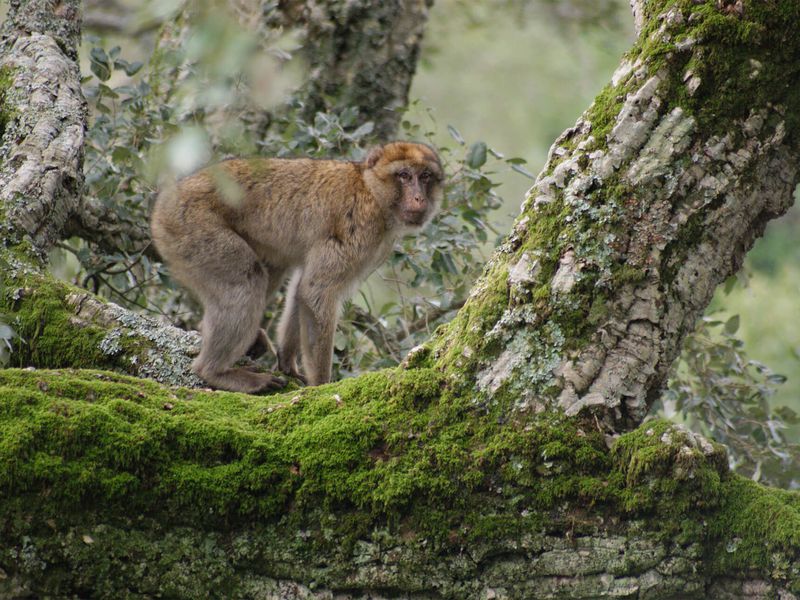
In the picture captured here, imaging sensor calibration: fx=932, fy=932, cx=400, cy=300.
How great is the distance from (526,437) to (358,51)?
5.35 meters

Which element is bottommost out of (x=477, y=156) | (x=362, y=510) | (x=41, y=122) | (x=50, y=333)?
(x=362, y=510)

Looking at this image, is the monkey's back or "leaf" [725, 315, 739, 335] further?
"leaf" [725, 315, 739, 335]

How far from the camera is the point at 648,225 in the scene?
342cm

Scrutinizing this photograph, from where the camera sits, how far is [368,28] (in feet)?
25.6

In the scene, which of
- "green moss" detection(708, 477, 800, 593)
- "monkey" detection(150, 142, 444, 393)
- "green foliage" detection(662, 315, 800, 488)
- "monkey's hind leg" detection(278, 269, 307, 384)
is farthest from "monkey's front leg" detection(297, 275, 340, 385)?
"green moss" detection(708, 477, 800, 593)

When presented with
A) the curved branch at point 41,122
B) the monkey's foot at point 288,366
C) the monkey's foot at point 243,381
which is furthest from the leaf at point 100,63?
the monkey's foot at point 243,381

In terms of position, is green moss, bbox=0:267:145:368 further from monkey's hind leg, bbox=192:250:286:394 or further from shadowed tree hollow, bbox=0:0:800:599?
shadowed tree hollow, bbox=0:0:800:599

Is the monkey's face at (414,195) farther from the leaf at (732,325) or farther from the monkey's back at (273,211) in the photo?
the leaf at (732,325)

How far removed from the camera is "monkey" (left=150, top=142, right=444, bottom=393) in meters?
5.54

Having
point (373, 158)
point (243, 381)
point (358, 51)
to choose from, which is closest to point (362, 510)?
point (243, 381)

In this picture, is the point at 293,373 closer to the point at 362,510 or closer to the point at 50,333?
the point at 50,333

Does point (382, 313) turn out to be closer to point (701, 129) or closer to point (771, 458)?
point (771, 458)

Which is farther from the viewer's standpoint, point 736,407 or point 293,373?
point 736,407

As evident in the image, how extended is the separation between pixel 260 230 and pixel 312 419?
275cm
